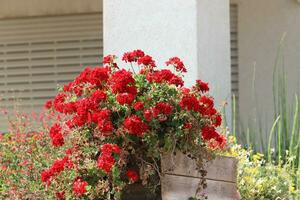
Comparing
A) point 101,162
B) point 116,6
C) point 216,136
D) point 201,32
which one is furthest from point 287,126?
point 101,162

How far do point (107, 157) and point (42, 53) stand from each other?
5.25 metres

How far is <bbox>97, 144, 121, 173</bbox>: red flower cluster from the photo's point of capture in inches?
199

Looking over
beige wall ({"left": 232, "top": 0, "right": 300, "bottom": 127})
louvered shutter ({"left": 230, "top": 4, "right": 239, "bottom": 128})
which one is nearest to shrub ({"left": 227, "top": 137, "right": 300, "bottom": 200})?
beige wall ({"left": 232, "top": 0, "right": 300, "bottom": 127})

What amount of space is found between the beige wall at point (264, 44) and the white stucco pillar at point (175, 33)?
1947 millimetres

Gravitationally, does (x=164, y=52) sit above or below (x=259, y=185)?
above

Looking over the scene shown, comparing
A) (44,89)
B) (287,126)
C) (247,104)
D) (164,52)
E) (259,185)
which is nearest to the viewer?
(259,185)

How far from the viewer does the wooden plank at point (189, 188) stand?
17.7 ft

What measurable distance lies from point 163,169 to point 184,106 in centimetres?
37

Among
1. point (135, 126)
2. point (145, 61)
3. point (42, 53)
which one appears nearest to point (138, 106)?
point (135, 126)

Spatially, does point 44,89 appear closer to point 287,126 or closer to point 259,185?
point 287,126

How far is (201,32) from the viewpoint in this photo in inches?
285

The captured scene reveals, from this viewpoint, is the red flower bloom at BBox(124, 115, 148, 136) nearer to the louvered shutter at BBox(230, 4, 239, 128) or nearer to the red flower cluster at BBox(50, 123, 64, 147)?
the red flower cluster at BBox(50, 123, 64, 147)

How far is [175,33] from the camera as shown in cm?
721

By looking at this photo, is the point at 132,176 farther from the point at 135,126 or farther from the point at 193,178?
the point at 193,178
